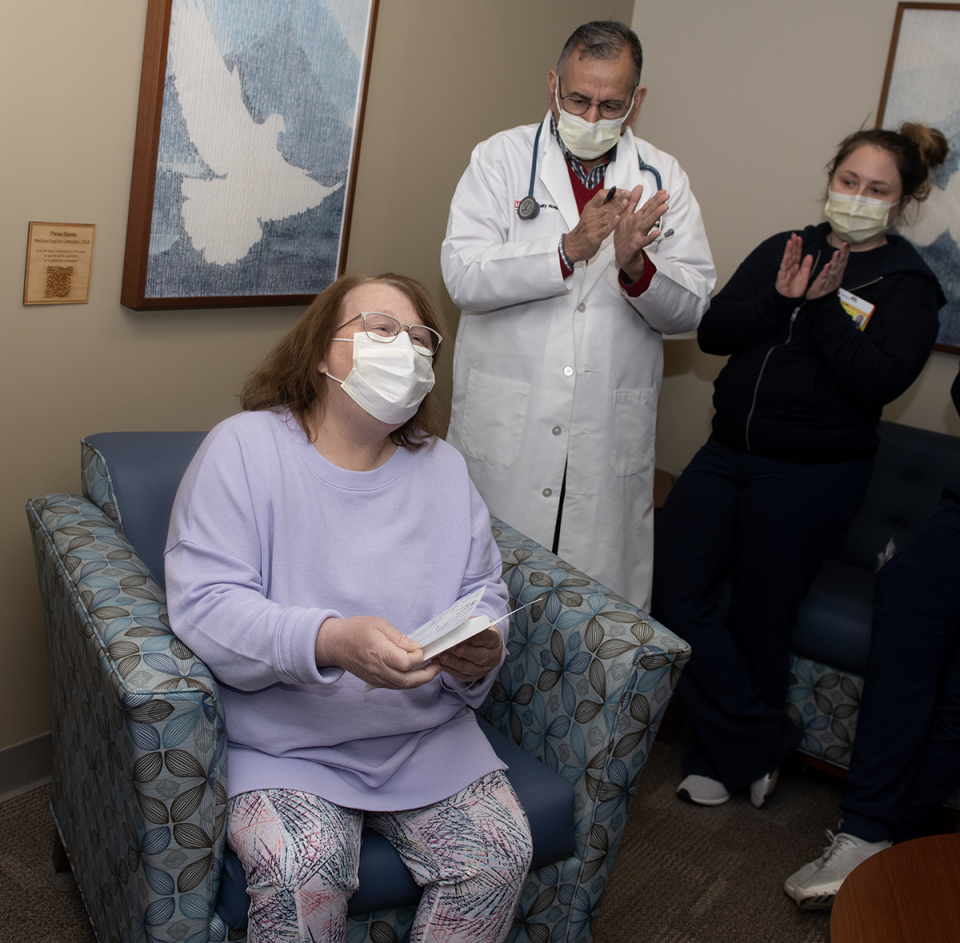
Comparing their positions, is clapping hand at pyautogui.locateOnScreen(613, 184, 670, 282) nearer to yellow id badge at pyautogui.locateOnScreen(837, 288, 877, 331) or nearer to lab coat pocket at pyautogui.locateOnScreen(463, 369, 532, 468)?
lab coat pocket at pyautogui.locateOnScreen(463, 369, 532, 468)

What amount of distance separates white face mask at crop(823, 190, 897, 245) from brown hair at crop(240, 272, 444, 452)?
1.14m

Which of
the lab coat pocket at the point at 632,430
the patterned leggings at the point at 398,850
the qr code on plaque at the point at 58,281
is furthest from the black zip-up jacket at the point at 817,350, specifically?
the qr code on plaque at the point at 58,281

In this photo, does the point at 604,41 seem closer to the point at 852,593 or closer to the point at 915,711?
the point at 852,593

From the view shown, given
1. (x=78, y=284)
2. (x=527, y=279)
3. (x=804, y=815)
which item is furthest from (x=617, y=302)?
(x=804, y=815)

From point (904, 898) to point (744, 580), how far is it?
111 centimetres

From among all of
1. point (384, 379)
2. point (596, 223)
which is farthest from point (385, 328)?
point (596, 223)

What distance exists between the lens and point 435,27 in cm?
249

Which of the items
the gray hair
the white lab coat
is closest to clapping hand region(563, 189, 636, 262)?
the white lab coat

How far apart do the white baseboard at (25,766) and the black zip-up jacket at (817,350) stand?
69.4 inches

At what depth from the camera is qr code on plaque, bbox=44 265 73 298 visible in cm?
184

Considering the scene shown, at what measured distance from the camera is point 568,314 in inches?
85.1

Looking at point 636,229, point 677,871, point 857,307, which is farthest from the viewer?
point 857,307

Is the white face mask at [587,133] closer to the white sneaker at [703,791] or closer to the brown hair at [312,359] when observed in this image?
the brown hair at [312,359]

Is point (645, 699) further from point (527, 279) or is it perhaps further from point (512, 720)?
point (527, 279)
